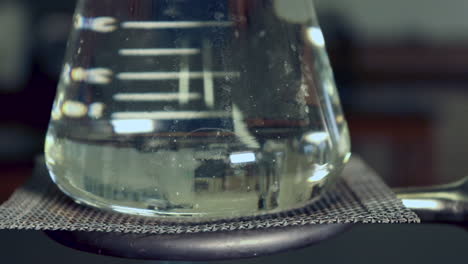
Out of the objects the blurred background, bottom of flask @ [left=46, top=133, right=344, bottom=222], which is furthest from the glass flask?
the blurred background

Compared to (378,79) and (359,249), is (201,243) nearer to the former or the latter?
(359,249)

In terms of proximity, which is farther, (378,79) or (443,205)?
(378,79)

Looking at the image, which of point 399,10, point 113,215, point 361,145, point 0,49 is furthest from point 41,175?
point 399,10

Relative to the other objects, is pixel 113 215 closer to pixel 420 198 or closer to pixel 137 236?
pixel 137 236

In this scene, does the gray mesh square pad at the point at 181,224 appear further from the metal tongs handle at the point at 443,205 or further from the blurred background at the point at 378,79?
the blurred background at the point at 378,79

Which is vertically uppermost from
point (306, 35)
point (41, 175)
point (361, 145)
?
point (306, 35)

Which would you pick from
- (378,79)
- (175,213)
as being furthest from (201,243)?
(378,79)
